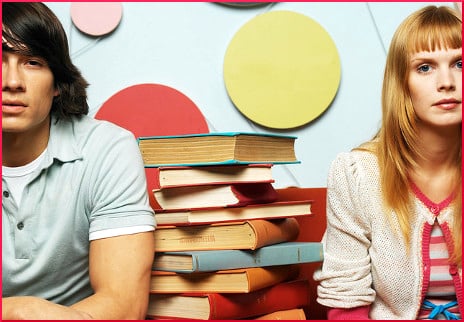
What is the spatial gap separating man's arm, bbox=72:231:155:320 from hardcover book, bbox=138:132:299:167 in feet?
0.59

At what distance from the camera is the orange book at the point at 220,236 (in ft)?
4.06

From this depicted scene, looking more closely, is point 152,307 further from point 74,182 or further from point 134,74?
point 134,74

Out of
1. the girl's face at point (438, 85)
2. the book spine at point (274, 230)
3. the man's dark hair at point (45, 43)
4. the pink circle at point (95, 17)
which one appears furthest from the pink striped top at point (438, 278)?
the pink circle at point (95, 17)

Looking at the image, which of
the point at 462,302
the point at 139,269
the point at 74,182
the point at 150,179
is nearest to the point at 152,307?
the point at 139,269

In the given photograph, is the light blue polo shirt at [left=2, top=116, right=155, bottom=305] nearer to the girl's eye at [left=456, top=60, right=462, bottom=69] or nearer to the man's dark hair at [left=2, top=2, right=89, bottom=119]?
the man's dark hair at [left=2, top=2, right=89, bottom=119]

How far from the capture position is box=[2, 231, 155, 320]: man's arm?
3.71 feet

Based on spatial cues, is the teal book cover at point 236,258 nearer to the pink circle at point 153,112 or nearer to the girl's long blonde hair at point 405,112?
the girl's long blonde hair at point 405,112

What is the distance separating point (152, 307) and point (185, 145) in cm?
34

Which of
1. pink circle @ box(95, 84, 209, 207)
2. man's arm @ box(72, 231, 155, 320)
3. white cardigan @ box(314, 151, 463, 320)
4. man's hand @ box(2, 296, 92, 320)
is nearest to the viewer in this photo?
man's hand @ box(2, 296, 92, 320)

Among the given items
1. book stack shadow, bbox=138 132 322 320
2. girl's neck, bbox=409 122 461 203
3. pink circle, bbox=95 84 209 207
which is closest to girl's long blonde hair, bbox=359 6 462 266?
girl's neck, bbox=409 122 461 203

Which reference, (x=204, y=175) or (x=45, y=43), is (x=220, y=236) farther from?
(x=45, y=43)

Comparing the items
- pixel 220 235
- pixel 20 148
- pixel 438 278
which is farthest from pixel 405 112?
pixel 20 148

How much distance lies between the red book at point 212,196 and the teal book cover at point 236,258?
0.32 ft

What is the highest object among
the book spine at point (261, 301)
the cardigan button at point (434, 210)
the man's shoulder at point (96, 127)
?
the man's shoulder at point (96, 127)
